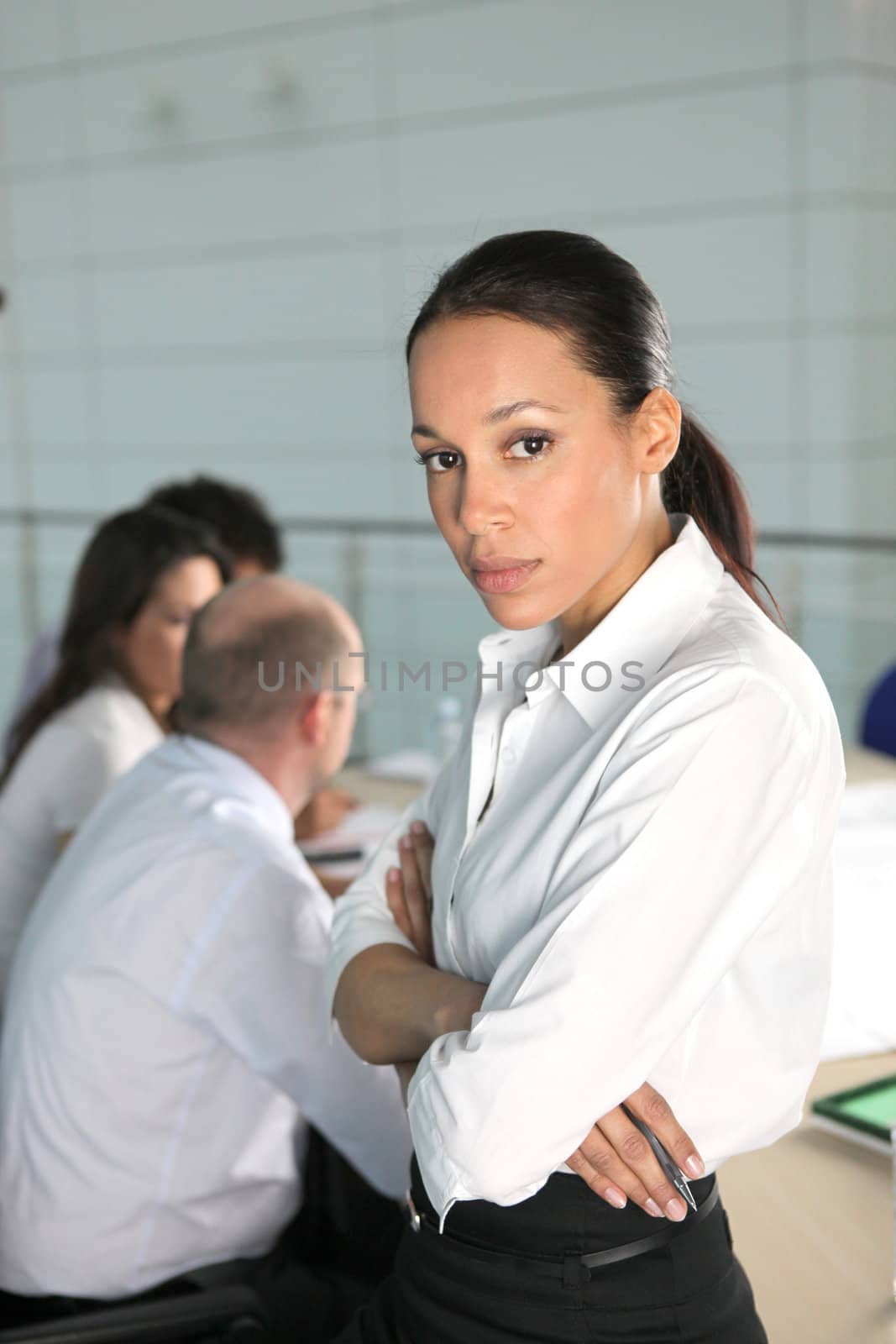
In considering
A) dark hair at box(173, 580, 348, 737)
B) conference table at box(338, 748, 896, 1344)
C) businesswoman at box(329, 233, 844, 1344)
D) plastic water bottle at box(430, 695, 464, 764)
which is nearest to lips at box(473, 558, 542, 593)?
businesswoman at box(329, 233, 844, 1344)

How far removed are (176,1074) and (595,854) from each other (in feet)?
2.73

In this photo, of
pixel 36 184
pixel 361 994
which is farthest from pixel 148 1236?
pixel 36 184

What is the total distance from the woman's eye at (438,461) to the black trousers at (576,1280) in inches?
21.2

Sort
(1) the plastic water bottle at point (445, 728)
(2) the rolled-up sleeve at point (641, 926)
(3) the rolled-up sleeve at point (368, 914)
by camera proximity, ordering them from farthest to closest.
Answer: (1) the plastic water bottle at point (445, 728) < (3) the rolled-up sleeve at point (368, 914) < (2) the rolled-up sleeve at point (641, 926)

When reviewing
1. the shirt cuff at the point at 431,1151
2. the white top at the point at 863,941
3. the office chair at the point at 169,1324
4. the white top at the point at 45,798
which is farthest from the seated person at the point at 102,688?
the shirt cuff at the point at 431,1151

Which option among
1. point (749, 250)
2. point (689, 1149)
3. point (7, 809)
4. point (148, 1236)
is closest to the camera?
point (689, 1149)

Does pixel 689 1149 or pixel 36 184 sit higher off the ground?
pixel 36 184

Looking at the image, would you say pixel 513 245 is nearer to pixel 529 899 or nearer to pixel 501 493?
A: pixel 501 493

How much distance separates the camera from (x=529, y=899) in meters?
0.98

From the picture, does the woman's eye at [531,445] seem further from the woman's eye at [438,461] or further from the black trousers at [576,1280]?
the black trousers at [576,1280]

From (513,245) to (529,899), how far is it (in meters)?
0.49

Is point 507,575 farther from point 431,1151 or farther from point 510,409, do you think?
point 431,1151

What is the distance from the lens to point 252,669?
5.66 ft

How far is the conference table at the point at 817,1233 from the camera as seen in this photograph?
103 cm
